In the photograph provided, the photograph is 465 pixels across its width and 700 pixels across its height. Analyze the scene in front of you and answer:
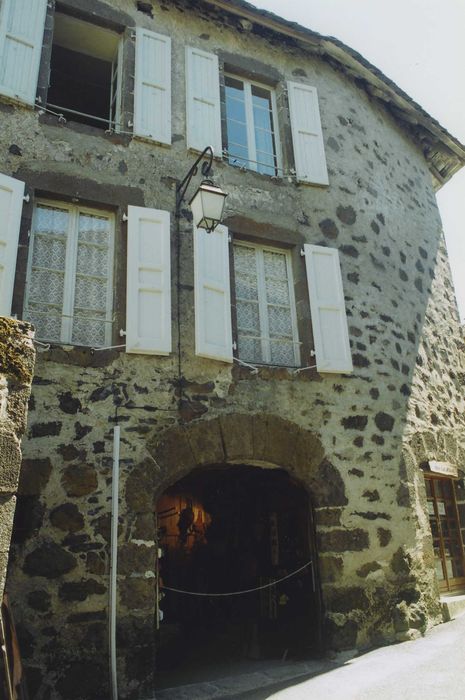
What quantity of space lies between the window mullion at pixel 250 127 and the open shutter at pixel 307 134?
485mm

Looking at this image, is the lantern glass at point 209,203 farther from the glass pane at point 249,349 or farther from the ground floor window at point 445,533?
the ground floor window at point 445,533

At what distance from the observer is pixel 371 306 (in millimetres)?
6195

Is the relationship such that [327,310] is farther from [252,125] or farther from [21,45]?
[21,45]

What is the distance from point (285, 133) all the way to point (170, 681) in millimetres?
5962

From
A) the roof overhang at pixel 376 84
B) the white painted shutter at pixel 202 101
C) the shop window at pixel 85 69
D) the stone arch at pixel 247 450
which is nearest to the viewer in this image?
the stone arch at pixel 247 450

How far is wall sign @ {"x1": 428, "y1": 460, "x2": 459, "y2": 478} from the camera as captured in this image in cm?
600

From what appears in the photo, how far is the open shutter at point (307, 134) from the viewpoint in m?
6.40

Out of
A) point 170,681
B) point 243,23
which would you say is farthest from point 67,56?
point 170,681

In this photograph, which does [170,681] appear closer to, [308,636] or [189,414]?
[308,636]

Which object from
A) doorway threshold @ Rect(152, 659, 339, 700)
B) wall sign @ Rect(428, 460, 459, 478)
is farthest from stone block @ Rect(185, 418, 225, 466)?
wall sign @ Rect(428, 460, 459, 478)

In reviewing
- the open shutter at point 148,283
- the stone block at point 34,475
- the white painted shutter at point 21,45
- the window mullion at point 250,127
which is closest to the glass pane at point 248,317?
the open shutter at point 148,283

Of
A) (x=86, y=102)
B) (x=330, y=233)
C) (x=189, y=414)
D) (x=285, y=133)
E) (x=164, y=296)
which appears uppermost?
(x=86, y=102)

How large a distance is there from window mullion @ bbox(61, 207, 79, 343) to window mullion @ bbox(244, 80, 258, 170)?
2203 millimetres

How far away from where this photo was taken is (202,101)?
6.11 metres
